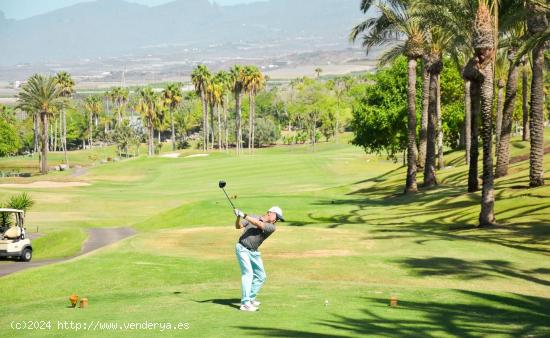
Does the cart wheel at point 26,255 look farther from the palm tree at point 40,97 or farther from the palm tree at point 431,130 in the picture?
the palm tree at point 40,97

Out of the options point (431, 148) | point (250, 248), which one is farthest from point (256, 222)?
point (431, 148)

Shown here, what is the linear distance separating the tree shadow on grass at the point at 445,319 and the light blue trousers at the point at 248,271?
1.70m

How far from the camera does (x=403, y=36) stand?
53812mm

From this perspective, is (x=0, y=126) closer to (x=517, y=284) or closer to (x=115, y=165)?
(x=115, y=165)

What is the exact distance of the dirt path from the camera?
99.3ft

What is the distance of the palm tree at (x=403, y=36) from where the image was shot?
51.2 meters

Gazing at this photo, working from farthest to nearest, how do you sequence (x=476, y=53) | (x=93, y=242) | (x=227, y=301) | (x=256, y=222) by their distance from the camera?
(x=93, y=242) < (x=476, y=53) < (x=227, y=301) < (x=256, y=222)

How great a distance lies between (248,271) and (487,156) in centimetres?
1999

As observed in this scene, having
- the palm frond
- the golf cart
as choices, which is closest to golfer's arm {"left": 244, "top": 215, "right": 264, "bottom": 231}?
the golf cart

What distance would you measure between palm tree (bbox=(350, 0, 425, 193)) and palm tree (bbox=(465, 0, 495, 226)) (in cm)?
1611

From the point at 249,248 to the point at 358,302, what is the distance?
3.03 metres

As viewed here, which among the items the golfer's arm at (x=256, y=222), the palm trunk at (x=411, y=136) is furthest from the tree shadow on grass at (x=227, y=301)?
the palm trunk at (x=411, y=136)

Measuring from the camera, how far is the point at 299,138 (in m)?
188

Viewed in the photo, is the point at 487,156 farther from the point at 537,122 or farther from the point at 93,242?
the point at 93,242
